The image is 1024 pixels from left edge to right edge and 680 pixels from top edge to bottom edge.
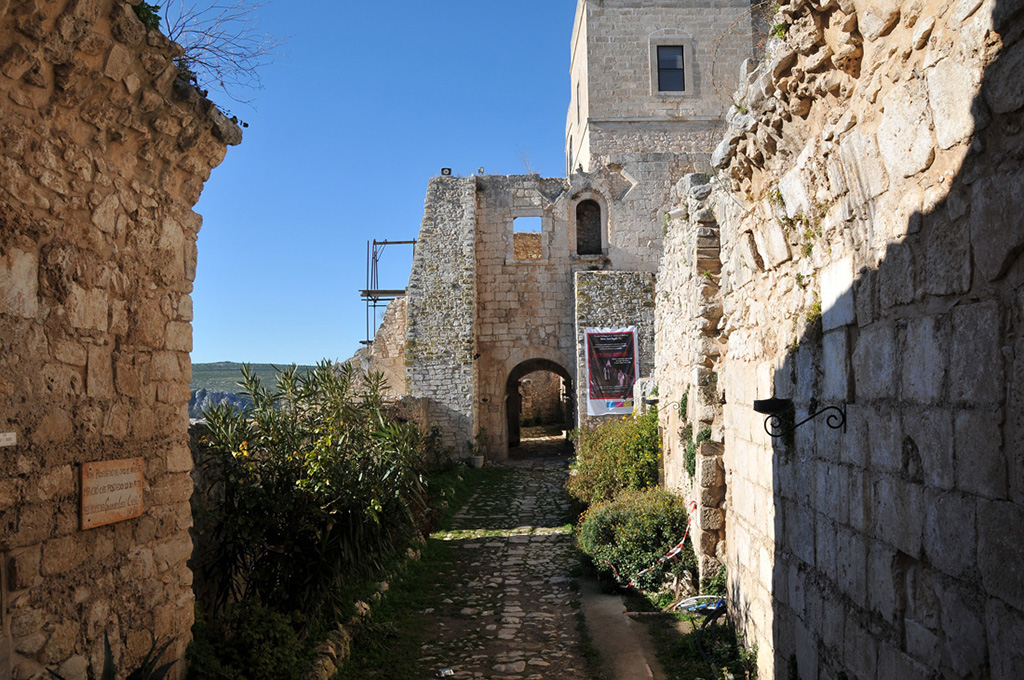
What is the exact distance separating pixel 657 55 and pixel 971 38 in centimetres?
2147

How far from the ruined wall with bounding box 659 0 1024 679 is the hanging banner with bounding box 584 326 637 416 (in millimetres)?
12728

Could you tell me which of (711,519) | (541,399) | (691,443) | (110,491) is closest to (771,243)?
(711,519)

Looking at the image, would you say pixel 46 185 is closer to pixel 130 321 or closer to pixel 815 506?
pixel 130 321

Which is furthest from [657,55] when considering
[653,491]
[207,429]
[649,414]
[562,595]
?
[207,429]

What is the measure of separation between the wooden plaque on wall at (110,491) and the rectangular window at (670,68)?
21245mm

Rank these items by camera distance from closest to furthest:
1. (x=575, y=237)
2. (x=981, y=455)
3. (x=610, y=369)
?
1. (x=981, y=455)
2. (x=610, y=369)
3. (x=575, y=237)

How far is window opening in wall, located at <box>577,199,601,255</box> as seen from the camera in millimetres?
20359

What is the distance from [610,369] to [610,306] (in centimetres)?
161

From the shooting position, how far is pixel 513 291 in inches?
769

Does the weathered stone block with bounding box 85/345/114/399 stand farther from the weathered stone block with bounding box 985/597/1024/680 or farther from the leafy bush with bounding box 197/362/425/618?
the weathered stone block with bounding box 985/597/1024/680

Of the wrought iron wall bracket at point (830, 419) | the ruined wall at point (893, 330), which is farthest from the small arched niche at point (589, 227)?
the wrought iron wall bracket at point (830, 419)

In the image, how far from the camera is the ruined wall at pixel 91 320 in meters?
2.90

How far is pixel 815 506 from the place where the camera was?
151 inches

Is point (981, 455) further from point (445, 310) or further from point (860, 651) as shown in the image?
point (445, 310)
